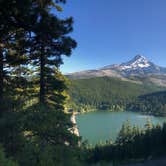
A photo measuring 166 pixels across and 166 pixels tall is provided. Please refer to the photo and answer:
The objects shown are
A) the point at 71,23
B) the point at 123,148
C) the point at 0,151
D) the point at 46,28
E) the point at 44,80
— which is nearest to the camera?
the point at 0,151

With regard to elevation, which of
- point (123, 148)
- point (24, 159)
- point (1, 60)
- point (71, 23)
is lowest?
point (123, 148)

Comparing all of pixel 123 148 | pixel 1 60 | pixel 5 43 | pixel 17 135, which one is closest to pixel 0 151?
pixel 17 135

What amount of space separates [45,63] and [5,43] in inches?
102

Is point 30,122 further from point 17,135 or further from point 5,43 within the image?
point 5,43

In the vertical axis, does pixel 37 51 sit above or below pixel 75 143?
above

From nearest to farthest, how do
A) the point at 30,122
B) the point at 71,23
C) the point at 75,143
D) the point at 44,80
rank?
the point at 30,122, the point at 75,143, the point at 71,23, the point at 44,80

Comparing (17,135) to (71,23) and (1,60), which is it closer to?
(1,60)

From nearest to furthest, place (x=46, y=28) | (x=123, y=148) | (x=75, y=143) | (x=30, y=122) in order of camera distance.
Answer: (x=30, y=122) < (x=75, y=143) < (x=46, y=28) < (x=123, y=148)

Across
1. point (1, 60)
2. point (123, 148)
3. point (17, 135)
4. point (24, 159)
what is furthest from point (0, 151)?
point (123, 148)

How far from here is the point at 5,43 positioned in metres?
14.6

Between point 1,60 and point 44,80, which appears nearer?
point 1,60

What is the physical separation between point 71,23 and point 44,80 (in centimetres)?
379

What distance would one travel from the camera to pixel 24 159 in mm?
8648

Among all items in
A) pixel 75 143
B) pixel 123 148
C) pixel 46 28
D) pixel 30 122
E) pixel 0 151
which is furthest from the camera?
pixel 123 148
